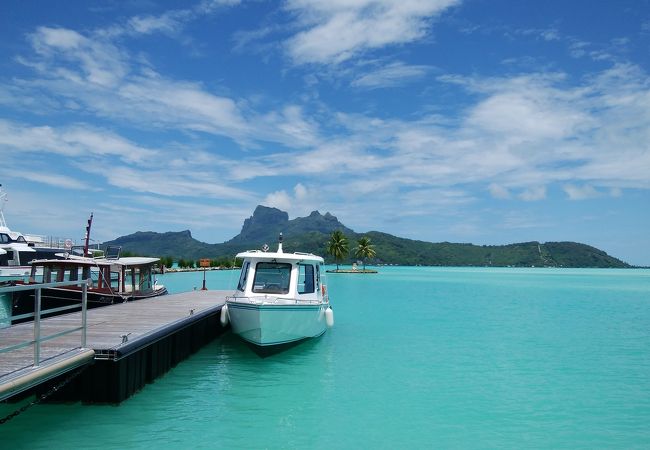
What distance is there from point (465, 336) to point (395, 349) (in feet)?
19.8

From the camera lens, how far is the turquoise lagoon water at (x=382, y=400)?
36.7ft

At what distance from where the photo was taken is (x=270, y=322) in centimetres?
1745

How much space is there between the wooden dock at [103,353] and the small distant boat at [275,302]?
2046 millimetres

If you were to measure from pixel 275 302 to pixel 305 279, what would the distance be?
228 cm

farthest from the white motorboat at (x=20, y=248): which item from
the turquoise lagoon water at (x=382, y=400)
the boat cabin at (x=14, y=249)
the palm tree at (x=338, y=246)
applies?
the palm tree at (x=338, y=246)

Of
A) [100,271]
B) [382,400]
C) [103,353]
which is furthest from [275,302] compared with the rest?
[100,271]

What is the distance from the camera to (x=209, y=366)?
59.0 feet

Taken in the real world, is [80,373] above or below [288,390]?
above

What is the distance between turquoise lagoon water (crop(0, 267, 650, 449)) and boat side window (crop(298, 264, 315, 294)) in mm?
2492

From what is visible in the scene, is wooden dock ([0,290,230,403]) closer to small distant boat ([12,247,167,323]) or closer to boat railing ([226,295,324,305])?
boat railing ([226,295,324,305])

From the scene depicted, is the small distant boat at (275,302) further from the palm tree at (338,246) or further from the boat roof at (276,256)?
the palm tree at (338,246)

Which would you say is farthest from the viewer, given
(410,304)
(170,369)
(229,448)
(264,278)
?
(410,304)

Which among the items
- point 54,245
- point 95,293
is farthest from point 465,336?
point 54,245

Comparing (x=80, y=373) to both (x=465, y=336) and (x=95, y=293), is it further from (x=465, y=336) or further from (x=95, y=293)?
(x=465, y=336)
